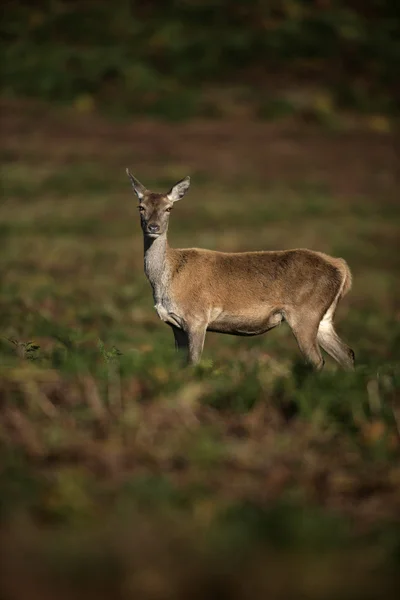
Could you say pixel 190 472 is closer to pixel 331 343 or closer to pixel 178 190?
pixel 331 343

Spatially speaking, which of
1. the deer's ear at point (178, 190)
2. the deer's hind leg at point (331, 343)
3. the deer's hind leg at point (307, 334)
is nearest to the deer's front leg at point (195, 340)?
the deer's hind leg at point (307, 334)

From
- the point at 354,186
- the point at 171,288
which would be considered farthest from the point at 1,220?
the point at 171,288

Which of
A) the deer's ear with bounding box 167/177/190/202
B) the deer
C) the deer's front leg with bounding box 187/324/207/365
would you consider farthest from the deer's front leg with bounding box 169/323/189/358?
the deer's ear with bounding box 167/177/190/202

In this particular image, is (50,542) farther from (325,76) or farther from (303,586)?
(325,76)

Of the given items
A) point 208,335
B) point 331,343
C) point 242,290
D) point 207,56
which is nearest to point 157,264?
point 242,290

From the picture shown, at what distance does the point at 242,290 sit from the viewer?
37.8ft

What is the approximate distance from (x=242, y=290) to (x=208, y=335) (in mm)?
5866

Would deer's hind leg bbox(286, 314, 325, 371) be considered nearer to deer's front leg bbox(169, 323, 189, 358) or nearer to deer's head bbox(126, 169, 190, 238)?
deer's front leg bbox(169, 323, 189, 358)

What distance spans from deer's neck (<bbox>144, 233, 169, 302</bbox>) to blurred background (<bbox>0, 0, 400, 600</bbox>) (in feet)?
1.94

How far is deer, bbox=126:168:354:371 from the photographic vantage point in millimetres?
11453

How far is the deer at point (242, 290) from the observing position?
11453mm

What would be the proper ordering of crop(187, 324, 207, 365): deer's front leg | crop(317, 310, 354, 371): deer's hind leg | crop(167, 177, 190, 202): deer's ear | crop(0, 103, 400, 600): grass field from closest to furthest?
crop(0, 103, 400, 600): grass field, crop(187, 324, 207, 365): deer's front leg, crop(317, 310, 354, 371): deer's hind leg, crop(167, 177, 190, 202): deer's ear

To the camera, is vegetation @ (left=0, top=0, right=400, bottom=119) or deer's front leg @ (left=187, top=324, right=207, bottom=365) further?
vegetation @ (left=0, top=0, right=400, bottom=119)

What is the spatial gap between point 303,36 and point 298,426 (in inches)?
1561
